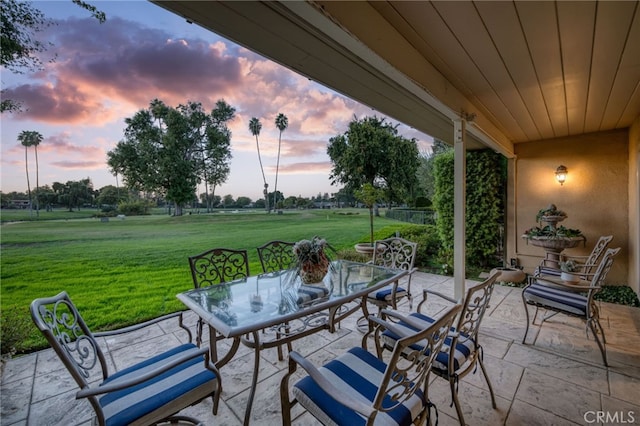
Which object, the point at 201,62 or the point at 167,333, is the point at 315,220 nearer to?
the point at 201,62

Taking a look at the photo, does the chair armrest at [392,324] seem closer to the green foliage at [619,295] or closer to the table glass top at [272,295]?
the table glass top at [272,295]

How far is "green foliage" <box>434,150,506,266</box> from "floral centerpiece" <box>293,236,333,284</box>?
4123mm

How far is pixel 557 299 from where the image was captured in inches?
95.7

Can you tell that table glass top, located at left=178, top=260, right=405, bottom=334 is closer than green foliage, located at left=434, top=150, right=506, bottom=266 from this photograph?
Yes

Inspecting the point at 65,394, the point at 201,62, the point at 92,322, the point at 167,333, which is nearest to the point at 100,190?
the point at 92,322

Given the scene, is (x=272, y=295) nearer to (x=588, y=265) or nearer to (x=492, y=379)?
(x=492, y=379)

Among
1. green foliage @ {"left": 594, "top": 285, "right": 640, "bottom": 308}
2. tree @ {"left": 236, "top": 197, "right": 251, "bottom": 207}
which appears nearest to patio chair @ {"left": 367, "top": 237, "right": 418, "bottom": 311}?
green foliage @ {"left": 594, "top": 285, "right": 640, "bottom": 308}

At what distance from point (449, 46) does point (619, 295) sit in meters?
4.82

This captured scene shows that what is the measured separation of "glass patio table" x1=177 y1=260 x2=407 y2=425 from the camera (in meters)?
1.59

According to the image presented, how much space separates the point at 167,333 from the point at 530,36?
423cm

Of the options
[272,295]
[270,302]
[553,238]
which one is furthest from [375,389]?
[553,238]

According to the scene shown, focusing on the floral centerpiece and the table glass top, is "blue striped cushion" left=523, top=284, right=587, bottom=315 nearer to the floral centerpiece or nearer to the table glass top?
the table glass top

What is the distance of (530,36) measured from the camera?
163cm

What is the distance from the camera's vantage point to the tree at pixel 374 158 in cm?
799
